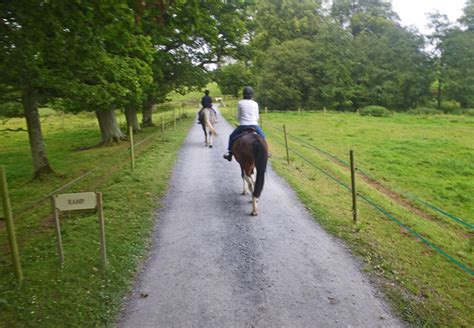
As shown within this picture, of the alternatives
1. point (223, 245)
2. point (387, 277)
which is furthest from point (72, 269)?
point (387, 277)

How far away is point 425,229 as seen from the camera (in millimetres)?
8469

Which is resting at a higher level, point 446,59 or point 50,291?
Answer: point 446,59

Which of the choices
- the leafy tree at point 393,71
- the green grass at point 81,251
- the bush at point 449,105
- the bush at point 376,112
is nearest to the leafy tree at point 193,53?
the green grass at point 81,251

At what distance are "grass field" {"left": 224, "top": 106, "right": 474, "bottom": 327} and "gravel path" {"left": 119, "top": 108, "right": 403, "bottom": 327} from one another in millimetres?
443

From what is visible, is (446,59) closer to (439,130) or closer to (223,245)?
(439,130)

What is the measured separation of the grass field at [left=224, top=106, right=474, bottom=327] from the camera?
16.4 ft

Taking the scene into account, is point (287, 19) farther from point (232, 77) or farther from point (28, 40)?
point (28, 40)

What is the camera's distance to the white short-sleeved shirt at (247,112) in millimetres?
7887

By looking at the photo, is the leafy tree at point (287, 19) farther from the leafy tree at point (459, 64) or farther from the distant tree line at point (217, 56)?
the leafy tree at point (459, 64)

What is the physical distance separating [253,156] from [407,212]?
5.29 metres

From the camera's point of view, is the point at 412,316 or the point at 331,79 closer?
the point at 412,316

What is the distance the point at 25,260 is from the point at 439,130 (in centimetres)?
2825

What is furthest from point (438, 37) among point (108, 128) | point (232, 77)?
point (108, 128)

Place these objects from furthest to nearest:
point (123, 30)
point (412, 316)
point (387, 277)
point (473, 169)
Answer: point (473, 169)
point (123, 30)
point (387, 277)
point (412, 316)
